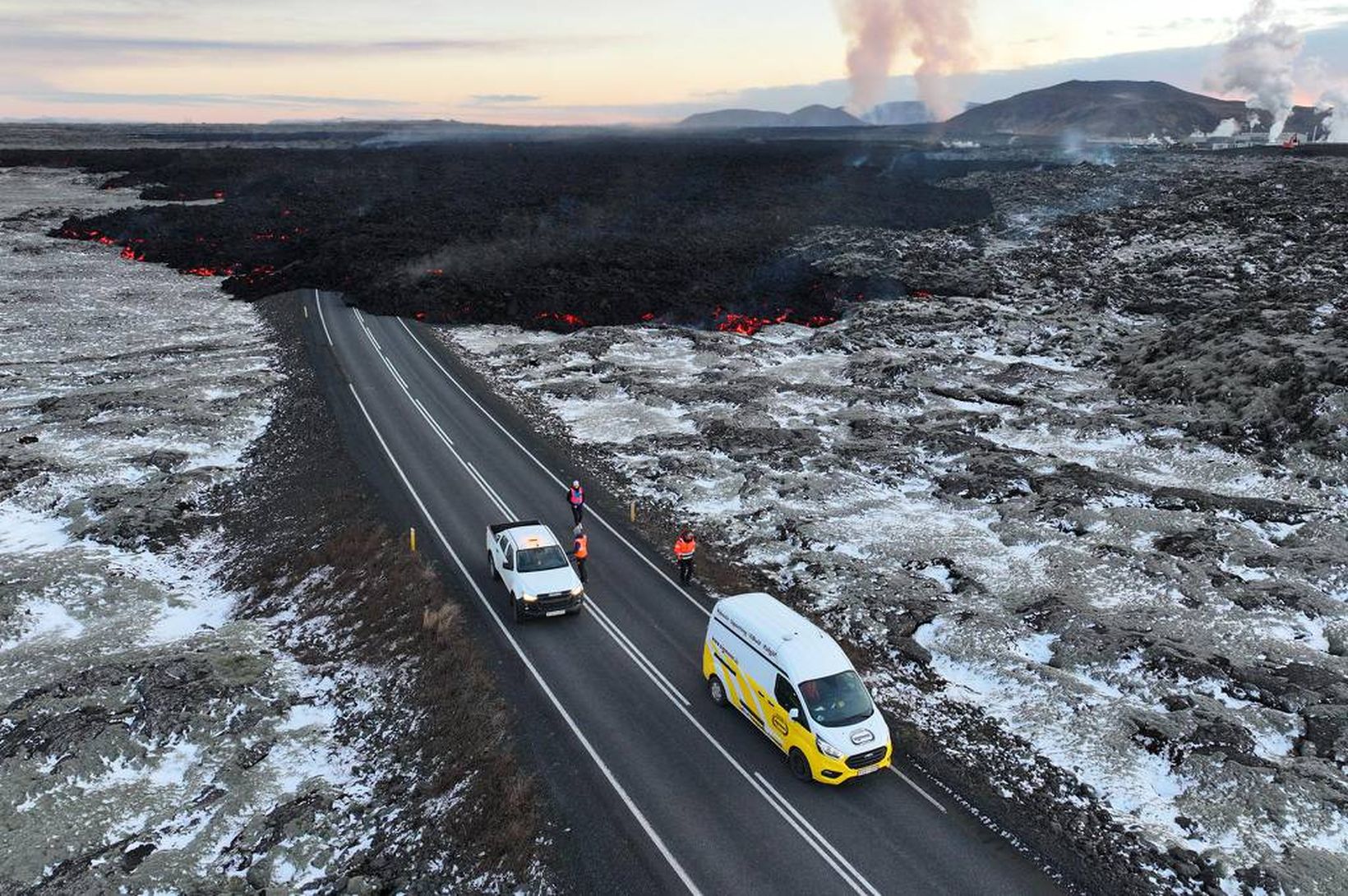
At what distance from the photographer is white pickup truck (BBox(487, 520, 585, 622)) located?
76.5 ft

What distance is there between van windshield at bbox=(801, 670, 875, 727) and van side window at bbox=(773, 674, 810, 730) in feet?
0.66

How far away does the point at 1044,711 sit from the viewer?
65.5 ft

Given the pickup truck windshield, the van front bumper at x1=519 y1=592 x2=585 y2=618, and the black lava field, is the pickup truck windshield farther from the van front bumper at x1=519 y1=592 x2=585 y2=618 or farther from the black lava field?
the black lava field

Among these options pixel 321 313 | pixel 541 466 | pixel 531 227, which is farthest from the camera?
pixel 531 227

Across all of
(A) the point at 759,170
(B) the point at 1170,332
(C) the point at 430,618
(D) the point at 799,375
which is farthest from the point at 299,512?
(A) the point at 759,170

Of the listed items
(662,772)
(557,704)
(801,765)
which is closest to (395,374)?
(557,704)

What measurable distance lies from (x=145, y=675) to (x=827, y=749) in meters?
18.7

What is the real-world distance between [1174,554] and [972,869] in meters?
17.8

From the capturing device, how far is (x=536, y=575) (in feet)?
77.9

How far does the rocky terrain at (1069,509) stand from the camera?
17547 millimetres

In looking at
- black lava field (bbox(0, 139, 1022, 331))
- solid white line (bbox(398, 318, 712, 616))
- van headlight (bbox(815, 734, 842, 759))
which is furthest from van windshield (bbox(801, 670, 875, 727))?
black lava field (bbox(0, 139, 1022, 331))

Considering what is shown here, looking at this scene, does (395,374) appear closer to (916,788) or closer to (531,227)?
(916,788)

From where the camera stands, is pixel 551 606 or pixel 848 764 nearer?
pixel 848 764

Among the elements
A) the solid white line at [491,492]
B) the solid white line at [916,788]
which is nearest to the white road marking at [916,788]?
the solid white line at [916,788]
